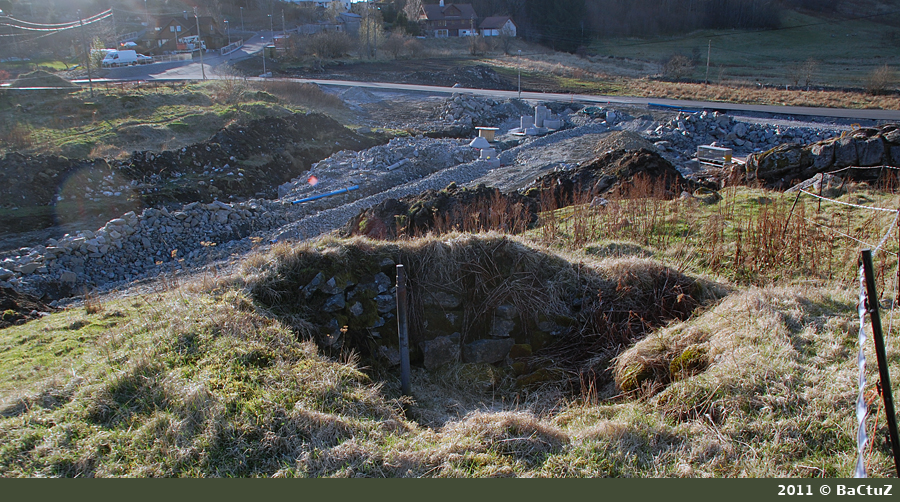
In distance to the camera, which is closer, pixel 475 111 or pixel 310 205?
pixel 310 205

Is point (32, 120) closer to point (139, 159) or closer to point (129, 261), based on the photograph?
point (139, 159)

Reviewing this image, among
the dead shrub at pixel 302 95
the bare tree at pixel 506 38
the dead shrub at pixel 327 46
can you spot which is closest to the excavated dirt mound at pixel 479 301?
the dead shrub at pixel 302 95

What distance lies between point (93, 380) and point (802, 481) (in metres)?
4.59

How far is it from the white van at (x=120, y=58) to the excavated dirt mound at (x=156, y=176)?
94.4 ft

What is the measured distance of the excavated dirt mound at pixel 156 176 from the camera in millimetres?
14766

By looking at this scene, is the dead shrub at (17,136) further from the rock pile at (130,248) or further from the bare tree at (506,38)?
the bare tree at (506,38)

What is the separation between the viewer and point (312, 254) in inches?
215

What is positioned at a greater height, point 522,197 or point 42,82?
point 42,82

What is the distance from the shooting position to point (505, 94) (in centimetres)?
3553

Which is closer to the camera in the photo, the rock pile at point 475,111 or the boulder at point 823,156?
the boulder at point 823,156

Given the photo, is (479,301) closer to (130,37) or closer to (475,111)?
(475,111)

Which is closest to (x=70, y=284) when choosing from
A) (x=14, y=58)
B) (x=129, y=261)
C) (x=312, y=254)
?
(x=129, y=261)

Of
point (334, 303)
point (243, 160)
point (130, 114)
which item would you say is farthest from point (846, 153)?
point (130, 114)

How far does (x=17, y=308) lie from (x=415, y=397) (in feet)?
22.2
